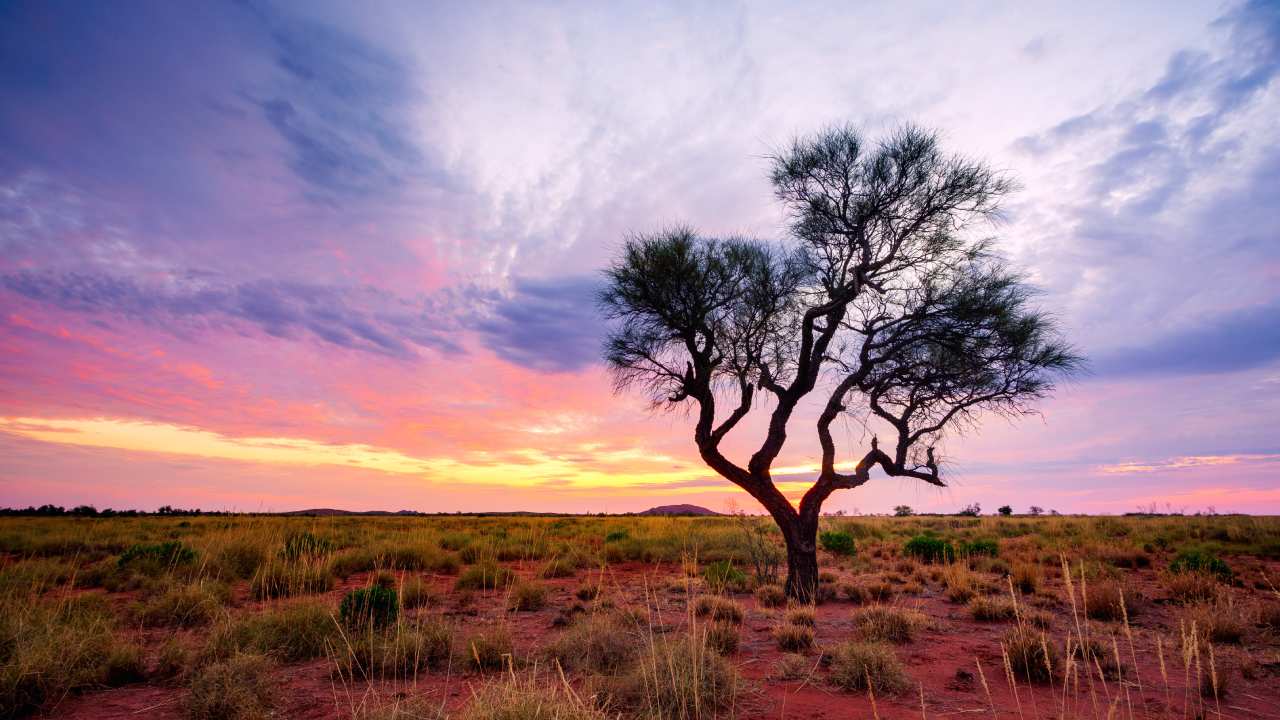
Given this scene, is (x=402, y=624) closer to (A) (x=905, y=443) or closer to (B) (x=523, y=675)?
(B) (x=523, y=675)

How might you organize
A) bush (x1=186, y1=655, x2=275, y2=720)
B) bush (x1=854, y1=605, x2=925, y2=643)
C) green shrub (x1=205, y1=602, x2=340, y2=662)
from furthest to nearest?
bush (x1=854, y1=605, x2=925, y2=643) → green shrub (x1=205, y1=602, x2=340, y2=662) → bush (x1=186, y1=655, x2=275, y2=720)

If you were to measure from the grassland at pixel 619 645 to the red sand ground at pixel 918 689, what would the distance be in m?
0.04

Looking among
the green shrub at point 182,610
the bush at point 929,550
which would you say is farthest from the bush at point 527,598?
the bush at point 929,550

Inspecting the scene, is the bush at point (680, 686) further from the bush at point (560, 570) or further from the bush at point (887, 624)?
the bush at point (560, 570)

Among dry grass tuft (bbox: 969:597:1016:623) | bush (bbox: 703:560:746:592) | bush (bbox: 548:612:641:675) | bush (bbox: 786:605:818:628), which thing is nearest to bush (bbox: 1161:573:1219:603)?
dry grass tuft (bbox: 969:597:1016:623)

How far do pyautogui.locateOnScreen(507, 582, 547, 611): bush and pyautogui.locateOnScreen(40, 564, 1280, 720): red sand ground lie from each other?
136 cm

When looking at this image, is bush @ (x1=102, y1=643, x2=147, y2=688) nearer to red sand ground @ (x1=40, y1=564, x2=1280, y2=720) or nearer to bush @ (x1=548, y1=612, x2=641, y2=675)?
red sand ground @ (x1=40, y1=564, x2=1280, y2=720)

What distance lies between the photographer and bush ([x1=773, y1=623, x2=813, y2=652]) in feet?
27.6

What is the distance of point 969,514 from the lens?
204 feet

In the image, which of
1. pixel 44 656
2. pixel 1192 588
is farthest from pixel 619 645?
pixel 1192 588

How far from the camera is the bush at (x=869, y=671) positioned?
262 inches

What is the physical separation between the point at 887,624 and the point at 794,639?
170 cm

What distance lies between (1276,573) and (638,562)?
18.4m

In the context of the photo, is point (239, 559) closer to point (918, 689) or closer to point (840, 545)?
point (918, 689)
